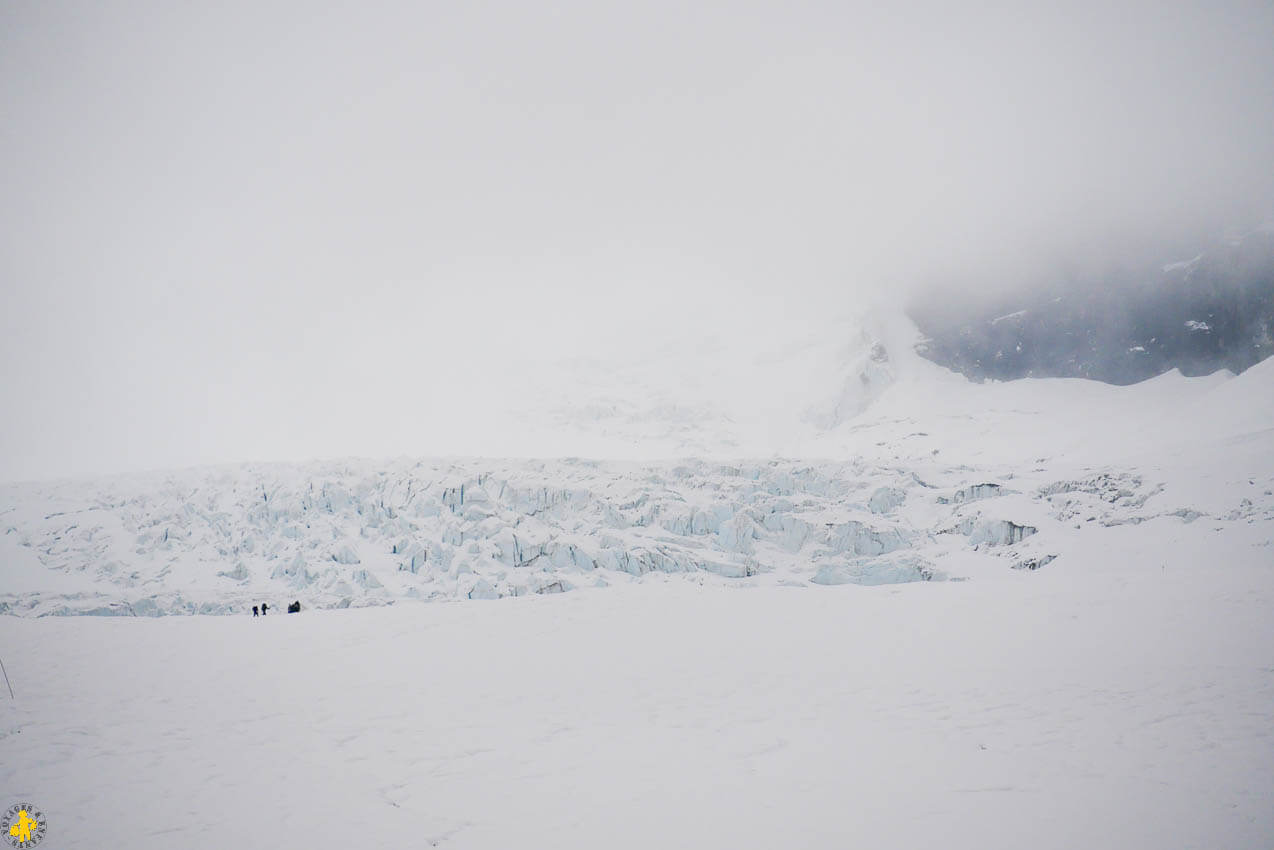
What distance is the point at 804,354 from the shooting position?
340 ft

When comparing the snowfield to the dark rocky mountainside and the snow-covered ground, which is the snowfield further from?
the dark rocky mountainside

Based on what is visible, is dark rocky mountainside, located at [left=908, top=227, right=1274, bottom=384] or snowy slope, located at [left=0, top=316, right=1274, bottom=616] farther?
dark rocky mountainside, located at [left=908, top=227, right=1274, bottom=384]

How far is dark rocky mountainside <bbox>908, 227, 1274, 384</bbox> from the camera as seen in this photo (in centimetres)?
8538

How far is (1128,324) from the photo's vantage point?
93.2 metres

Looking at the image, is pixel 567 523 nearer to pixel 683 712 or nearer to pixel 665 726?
pixel 683 712

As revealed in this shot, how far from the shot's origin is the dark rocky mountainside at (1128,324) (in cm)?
8538

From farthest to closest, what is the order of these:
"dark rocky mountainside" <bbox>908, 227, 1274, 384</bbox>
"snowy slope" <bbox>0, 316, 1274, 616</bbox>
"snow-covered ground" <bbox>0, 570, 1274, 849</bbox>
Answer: "dark rocky mountainside" <bbox>908, 227, 1274, 384</bbox>
"snowy slope" <bbox>0, 316, 1274, 616</bbox>
"snow-covered ground" <bbox>0, 570, 1274, 849</bbox>

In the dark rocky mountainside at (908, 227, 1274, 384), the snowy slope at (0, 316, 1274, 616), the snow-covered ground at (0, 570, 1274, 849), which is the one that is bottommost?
the snowy slope at (0, 316, 1274, 616)

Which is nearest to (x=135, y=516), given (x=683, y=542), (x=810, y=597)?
(x=683, y=542)

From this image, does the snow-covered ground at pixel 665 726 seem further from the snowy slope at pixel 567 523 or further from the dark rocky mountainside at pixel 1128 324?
the dark rocky mountainside at pixel 1128 324

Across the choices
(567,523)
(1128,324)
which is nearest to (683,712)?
(567,523)

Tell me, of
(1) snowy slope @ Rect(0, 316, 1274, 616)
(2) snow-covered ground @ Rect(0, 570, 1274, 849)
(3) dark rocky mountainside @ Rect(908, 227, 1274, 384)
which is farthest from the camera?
(3) dark rocky mountainside @ Rect(908, 227, 1274, 384)

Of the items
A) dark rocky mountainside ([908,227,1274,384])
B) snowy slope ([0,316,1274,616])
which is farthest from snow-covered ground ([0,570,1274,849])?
dark rocky mountainside ([908,227,1274,384])

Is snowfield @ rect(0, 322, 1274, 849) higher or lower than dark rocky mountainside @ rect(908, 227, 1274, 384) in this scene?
lower
